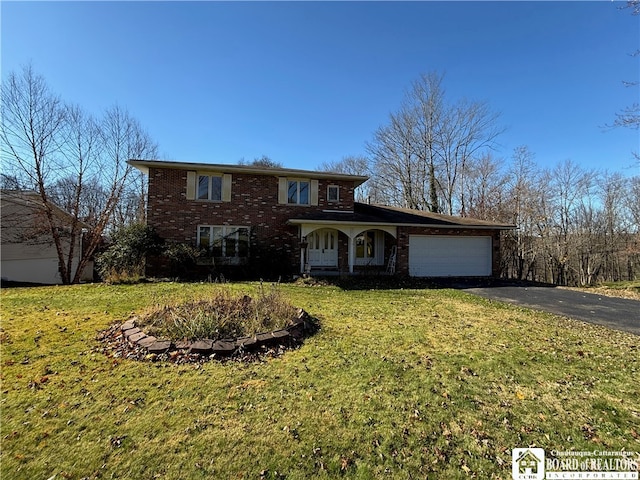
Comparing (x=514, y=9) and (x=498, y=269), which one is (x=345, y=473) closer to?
(x=514, y=9)

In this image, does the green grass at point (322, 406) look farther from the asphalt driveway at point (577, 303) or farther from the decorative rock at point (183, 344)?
the asphalt driveway at point (577, 303)

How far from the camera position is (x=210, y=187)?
14258mm

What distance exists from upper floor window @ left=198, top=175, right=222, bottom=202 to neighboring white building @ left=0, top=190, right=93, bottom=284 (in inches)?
290

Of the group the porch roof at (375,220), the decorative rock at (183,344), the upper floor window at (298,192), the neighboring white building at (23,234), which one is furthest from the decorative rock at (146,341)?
the neighboring white building at (23,234)

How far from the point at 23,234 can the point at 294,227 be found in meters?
14.2

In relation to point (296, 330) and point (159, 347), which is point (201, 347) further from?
point (296, 330)

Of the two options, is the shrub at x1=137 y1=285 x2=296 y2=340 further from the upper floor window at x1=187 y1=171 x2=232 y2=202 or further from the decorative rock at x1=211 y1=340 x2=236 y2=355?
the upper floor window at x1=187 y1=171 x2=232 y2=202

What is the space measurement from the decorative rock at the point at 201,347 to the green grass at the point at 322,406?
1.44 ft

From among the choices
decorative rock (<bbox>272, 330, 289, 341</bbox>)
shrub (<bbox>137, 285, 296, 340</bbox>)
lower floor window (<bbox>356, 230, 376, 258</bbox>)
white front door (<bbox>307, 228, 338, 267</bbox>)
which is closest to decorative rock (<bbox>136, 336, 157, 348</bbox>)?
shrub (<bbox>137, 285, 296, 340</bbox>)

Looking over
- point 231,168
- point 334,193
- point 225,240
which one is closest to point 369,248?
point 334,193

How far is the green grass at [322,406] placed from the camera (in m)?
2.41

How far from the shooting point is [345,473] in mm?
2318

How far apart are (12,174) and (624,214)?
3942 centimetres

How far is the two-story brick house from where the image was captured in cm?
1366
